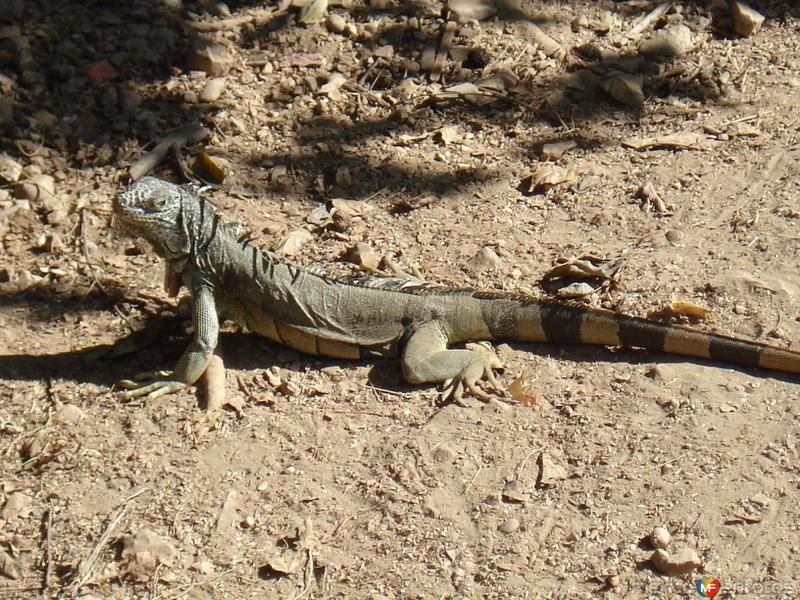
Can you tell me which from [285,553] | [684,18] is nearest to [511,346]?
[285,553]

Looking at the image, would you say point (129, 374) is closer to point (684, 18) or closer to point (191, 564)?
point (191, 564)

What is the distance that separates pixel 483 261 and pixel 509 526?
2.16 meters

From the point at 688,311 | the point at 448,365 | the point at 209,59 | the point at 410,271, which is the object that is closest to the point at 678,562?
the point at 448,365

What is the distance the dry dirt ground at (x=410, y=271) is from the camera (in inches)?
160

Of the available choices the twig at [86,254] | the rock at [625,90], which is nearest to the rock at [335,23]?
the rock at [625,90]

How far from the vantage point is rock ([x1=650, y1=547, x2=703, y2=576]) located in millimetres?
3764

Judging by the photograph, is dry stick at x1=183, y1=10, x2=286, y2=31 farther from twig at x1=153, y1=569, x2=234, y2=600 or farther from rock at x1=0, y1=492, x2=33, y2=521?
twig at x1=153, y1=569, x2=234, y2=600

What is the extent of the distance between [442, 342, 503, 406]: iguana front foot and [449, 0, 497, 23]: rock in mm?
3908

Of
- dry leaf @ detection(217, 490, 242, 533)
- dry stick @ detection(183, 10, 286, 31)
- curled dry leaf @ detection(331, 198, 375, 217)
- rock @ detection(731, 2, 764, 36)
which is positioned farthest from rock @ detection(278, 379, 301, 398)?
rock @ detection(731, 2, 764, 36)

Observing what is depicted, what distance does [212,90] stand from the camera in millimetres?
7426

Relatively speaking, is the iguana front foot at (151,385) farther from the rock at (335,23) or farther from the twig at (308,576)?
the rock at (335,23)

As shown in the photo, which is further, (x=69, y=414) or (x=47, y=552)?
(x=69, y=414)

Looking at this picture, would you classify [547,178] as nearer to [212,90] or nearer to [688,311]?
[688,311]

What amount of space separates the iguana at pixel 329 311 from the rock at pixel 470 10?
3.37 metres
